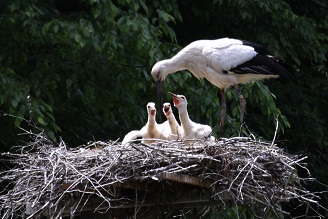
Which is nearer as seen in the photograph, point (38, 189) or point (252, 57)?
point (38, 189)

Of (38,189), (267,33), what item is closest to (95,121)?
(267,33)

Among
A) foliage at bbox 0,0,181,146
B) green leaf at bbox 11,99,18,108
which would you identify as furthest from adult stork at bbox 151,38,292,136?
green leaf at bbox 11,99,18,108

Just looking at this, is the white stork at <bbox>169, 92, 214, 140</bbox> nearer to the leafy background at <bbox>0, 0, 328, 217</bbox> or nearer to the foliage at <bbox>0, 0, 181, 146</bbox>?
the leafy background at <bbox>0, 0, 328, 217</bbox>

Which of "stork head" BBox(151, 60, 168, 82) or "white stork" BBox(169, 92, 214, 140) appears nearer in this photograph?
"white stork" BBox(169, 92, 214, 140)

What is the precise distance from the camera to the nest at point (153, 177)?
8320 mm

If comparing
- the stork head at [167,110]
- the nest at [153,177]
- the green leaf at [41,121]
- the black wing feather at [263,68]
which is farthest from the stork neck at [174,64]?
the nest at [153,177]

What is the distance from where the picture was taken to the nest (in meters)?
8.32

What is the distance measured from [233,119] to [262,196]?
393cm

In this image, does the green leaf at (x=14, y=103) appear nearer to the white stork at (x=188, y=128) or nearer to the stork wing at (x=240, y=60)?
the white stork at (x=188, y=128)

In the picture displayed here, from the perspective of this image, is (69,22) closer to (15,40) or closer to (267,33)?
(15,40)

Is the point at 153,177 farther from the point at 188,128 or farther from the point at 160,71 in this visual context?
the point at 160,71

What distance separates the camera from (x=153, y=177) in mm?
8203

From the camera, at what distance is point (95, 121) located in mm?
12836

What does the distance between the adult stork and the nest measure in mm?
1798
